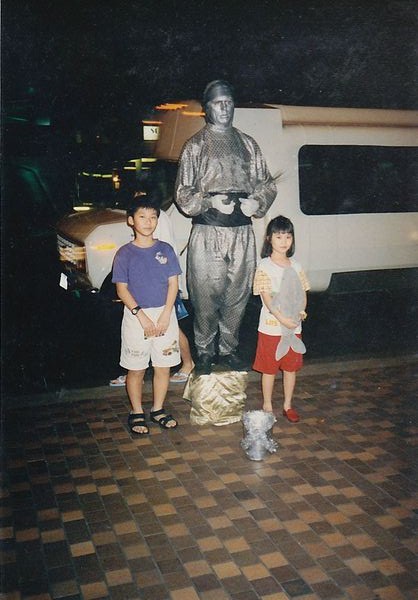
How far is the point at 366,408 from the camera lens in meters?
4.30

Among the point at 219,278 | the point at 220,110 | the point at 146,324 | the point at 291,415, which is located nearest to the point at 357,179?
the point at 220,110

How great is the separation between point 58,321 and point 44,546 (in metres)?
4.75

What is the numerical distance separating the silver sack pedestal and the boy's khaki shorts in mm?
736

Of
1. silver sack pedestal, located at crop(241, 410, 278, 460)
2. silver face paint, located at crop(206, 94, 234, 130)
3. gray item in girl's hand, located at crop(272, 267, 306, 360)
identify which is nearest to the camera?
silver sack pedestal, located at crop(241, 410, 278, 460)

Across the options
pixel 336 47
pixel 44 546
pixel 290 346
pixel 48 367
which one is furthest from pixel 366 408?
pixel 336 47

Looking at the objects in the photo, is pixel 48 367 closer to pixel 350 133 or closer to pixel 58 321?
pixel 58 321

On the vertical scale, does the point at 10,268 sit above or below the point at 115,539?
above

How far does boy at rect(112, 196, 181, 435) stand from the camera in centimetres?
375

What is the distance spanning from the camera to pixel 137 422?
3.95 metres

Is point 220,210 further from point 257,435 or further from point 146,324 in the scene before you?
point 257,435

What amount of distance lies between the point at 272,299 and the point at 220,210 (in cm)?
86

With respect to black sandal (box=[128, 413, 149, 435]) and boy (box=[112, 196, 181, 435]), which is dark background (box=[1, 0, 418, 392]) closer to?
black sandal (box=[128, 413, 149, 435])

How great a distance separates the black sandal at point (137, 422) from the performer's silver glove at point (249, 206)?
177cm

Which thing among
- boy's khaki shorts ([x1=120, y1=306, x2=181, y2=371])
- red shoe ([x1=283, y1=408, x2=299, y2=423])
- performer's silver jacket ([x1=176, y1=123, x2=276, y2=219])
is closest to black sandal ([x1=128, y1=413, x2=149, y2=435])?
boy's khaki shorts ([x1=120, y1=306, x2=181, y2=371])
